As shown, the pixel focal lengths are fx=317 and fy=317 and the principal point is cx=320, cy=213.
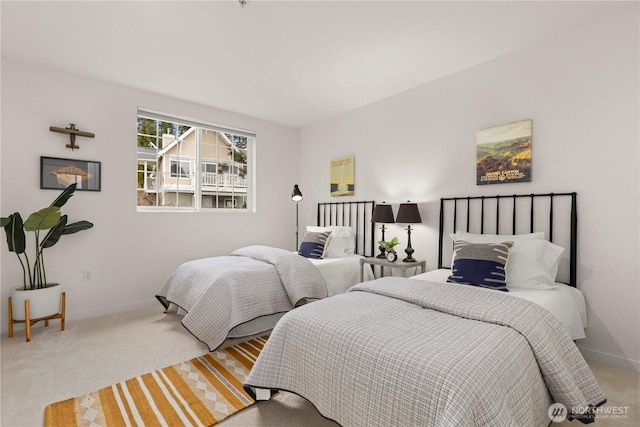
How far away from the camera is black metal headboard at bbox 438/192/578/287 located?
246 centimetres

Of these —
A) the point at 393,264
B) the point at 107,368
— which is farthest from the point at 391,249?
the point at 107,368

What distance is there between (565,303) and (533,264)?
1.01ft

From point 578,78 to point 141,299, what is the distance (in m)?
4.67

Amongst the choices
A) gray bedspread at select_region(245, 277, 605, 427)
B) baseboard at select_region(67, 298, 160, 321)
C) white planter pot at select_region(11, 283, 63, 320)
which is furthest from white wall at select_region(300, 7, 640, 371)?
white planter pot at select_region(11, 283, 63, 320)

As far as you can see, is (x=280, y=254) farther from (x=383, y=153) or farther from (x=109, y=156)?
(x=109, y=156)

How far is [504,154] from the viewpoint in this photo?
110 inches

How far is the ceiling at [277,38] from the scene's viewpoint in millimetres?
2197

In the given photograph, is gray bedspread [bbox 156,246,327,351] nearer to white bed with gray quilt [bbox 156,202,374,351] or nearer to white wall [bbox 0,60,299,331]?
white bed with gray quilt [bbox 156,202,374,351]

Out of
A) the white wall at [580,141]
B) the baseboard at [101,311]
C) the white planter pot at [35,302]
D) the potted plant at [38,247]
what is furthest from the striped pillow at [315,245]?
the white planter pot at [35,302]

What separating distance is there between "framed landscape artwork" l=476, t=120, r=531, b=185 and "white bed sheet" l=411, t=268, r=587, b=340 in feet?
3.14

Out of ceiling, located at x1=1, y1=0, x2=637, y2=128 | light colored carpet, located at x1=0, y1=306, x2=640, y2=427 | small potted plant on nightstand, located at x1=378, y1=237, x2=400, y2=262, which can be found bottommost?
light colored carpet, located at x1=0, y1=306, x2=640, y2=427

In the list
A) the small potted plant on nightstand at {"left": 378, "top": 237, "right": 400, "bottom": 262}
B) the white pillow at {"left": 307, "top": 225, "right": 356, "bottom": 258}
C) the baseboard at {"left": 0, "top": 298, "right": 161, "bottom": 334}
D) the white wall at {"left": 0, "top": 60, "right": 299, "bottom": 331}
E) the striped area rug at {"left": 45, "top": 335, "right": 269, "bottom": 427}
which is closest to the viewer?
the striped area rug at {"left": 45, "top": 335, "right": 269, "bottom": 427}

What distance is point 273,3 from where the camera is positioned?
214 centimetres

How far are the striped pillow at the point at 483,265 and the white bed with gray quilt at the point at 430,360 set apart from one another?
0.25 m
